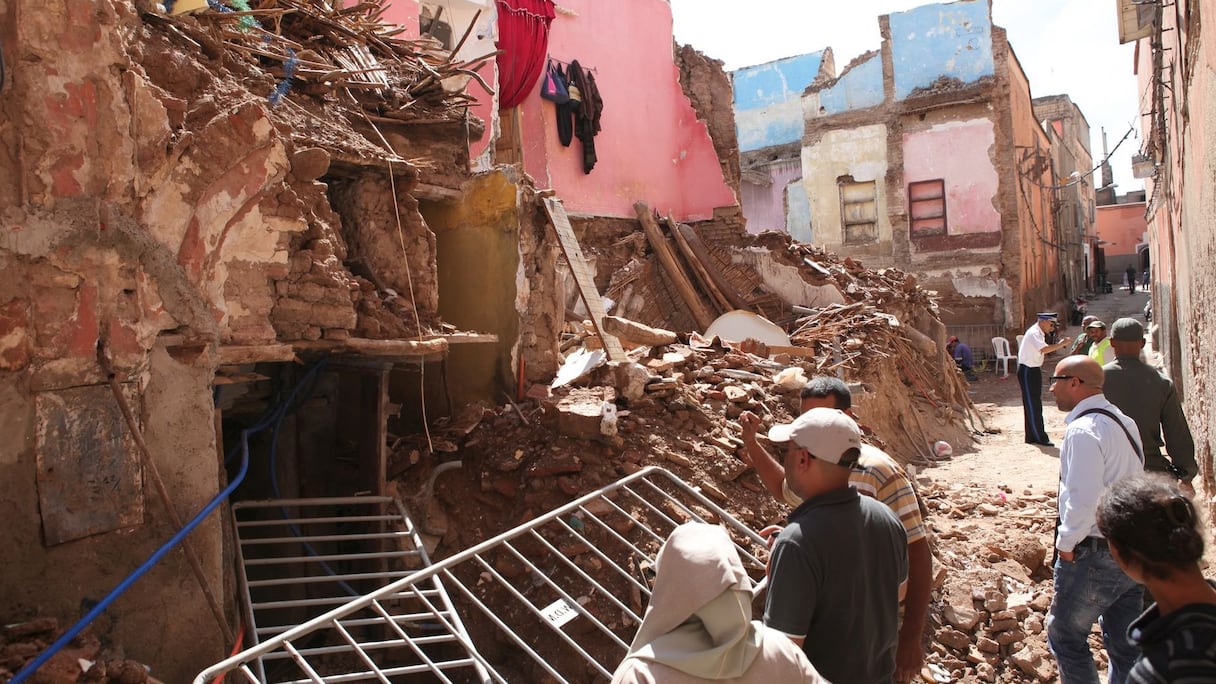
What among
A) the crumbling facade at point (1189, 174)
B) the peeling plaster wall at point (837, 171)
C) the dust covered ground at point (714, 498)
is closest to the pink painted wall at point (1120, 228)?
the peeling plaster wall at point (837, 171)

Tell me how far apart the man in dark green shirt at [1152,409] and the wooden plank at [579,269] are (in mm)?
3817

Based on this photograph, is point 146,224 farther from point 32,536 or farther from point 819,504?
point 819,504

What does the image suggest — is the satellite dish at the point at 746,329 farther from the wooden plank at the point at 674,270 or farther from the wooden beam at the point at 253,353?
the wooden beam at the point at 253,353

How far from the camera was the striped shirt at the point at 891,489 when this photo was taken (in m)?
2.97

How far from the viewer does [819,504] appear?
2391 mm

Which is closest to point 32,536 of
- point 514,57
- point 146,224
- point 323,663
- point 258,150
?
point 146,224

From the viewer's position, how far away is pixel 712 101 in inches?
647

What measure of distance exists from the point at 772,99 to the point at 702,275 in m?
15.8

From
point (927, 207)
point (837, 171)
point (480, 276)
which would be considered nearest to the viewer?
point (480, 276)

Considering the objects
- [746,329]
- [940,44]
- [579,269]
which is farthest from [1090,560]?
[940,44]

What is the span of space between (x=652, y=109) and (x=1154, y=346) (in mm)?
11082

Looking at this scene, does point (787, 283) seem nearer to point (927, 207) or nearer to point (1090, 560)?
point (1090, 560)

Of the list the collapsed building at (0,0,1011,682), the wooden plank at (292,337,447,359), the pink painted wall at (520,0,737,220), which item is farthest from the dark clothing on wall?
the wooden plank at (292,337,447,359)

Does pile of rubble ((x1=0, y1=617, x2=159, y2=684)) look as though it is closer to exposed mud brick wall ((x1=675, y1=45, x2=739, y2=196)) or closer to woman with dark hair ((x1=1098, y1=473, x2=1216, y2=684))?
woman with dark hair ((x1=1098, y1=473, x2=1216, y2=684))
